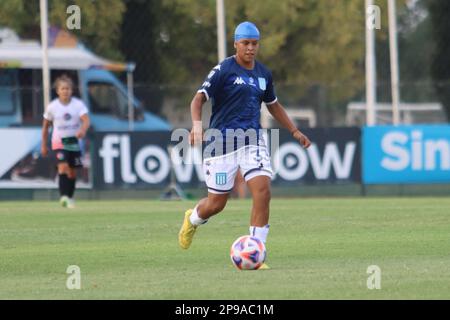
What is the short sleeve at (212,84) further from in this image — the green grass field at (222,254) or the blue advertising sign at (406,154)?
the blue advertising sign at (406,154)

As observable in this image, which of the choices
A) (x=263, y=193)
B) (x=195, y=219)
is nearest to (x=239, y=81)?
(x=263, y=193)

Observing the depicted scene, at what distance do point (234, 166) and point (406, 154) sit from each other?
1520 centimetres

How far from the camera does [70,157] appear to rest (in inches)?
920

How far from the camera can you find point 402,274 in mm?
11641

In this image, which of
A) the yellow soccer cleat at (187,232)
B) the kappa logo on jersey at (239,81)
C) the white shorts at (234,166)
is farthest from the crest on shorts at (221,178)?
the kappa logo on jersey at (239,81)

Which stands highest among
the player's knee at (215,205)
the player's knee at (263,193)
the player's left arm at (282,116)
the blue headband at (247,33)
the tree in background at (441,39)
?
the tree in background at (441,39)

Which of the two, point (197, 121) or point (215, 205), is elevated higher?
point (197, 121)

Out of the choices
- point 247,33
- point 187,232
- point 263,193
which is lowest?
point 187,232

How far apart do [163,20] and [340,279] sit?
30697 millimetres

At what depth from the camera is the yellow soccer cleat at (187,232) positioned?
13779 mm

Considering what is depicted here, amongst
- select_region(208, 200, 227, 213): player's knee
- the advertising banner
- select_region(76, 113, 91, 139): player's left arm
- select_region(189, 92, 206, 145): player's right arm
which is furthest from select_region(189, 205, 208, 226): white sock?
the advertising banner

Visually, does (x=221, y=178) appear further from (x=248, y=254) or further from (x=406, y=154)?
(x=406, y=154)

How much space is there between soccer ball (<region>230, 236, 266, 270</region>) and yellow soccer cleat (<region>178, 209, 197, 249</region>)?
147 centimetres

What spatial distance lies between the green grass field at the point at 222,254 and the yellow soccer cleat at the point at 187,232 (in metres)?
0.13
